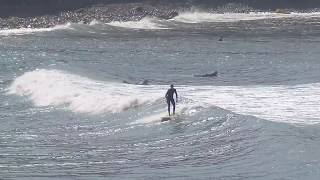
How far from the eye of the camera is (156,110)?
31.0 meters

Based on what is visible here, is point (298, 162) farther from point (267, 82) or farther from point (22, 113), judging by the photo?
point (267, 82)

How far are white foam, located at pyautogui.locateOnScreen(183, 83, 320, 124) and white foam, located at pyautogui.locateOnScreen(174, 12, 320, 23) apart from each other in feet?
191

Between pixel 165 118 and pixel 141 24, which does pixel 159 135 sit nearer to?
pixel 165 118

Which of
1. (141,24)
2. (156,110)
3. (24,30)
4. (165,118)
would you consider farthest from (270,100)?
(141,24)

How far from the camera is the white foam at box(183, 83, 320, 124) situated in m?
28.9

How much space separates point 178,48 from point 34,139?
35.7m

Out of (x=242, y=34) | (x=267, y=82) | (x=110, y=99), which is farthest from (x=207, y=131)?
(x=242, y=34)

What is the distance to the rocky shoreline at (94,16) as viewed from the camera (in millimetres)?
83181

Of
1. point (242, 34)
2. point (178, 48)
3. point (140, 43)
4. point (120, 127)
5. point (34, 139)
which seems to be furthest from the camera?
point (242, 34)

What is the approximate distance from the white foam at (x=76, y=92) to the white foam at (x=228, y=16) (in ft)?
181

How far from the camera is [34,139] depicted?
25844 mm

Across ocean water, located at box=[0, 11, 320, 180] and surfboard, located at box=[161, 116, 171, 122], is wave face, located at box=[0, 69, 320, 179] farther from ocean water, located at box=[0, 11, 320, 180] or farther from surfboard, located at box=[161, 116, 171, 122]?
surfboard, located at box=[161, 116, 171, 122]

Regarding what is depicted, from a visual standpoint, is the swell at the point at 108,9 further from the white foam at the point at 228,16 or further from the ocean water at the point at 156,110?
the ocean water at the point at 156,110

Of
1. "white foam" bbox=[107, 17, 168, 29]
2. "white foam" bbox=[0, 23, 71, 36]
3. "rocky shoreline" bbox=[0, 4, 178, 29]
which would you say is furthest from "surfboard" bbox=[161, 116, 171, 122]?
"white foam" bbox=[107, 17, 168, 29]
